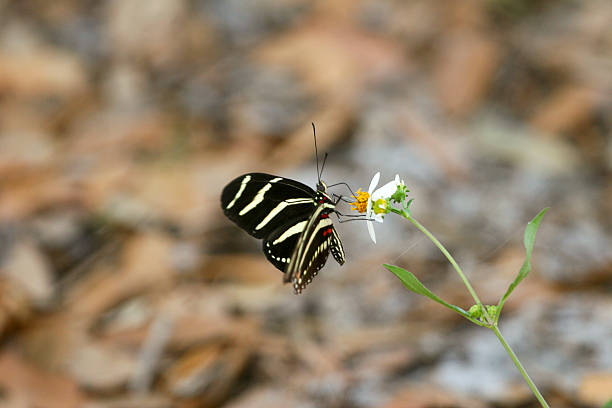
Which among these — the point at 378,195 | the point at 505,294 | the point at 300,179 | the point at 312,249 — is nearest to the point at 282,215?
the point at 312,249

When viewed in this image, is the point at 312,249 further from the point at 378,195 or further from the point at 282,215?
the point at 378,195

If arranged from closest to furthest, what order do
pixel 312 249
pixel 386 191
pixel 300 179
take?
1. pixel 386 191
2. pixel 312 249
3. pixel 300 179

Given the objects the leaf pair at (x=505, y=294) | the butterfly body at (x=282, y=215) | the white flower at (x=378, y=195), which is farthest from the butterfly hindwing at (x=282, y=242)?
the leaf pair at (x=505, y=294)

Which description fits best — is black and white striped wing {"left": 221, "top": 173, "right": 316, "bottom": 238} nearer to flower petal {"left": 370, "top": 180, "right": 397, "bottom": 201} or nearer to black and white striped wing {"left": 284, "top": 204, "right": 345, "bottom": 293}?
black and white striped wing {"left": 284, "top": 204, "right": 345, "bottom": 293}

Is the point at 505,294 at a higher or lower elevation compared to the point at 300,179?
lower

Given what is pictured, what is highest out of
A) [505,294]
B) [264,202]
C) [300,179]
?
[300,179]

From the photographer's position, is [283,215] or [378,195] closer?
[378,195]

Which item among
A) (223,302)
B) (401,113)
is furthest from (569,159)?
(223,302)

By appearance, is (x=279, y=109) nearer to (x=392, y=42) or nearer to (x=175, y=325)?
(x=392, y=42)
